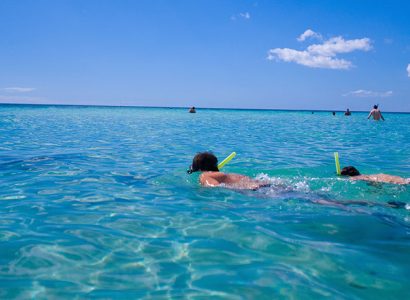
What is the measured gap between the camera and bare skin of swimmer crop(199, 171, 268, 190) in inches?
241

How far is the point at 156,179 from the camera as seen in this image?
7.11m

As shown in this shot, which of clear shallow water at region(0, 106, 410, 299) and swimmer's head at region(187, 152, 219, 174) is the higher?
swimmer's head at region(187, 152, 219, 174)

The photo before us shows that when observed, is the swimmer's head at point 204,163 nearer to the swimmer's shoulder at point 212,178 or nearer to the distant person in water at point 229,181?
the distant person in water at point 229,181

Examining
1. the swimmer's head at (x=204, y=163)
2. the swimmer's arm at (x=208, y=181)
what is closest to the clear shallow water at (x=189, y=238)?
the swimmer's arm at (x=208, y=181)

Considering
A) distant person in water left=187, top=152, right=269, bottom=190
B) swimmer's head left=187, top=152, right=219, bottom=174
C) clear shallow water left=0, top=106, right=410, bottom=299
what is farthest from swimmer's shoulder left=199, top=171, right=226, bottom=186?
swimmer's head left=187, top=152, right=219, bottom=174

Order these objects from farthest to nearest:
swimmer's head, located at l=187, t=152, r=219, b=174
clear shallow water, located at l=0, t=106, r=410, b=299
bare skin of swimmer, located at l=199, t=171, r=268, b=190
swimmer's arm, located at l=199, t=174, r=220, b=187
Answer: swimmer's head, located at l=187, t=152, r=219, b=174 < swimmer's arm, located at l=199, t=174, r=220, b=187 < bare skin of swimmer, located at l=199, t=171, r=268, b=190 < clear shallow water, located at l=0, t=106, r=410, b=299

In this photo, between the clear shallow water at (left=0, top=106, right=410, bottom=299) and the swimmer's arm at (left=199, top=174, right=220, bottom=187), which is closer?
the clear shallow water at (left=0, top=106, right=410, bottom=299)

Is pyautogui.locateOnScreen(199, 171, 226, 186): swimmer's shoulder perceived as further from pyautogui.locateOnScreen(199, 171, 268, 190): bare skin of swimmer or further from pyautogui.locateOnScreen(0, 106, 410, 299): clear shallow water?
pyautogui.locateOnScreen(0, 106, 410, 299): clear shallow water

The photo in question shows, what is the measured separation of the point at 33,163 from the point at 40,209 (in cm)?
403

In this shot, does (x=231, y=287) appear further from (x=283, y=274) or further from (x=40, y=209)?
(x=40, y=209)

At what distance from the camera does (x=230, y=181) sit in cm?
625

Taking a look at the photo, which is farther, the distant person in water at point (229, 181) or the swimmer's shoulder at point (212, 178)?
the swimmer's shoulder at point (212, 178)

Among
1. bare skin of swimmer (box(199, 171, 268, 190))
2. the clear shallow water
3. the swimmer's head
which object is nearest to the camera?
the clear shallow water

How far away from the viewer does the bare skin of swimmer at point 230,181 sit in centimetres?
612
